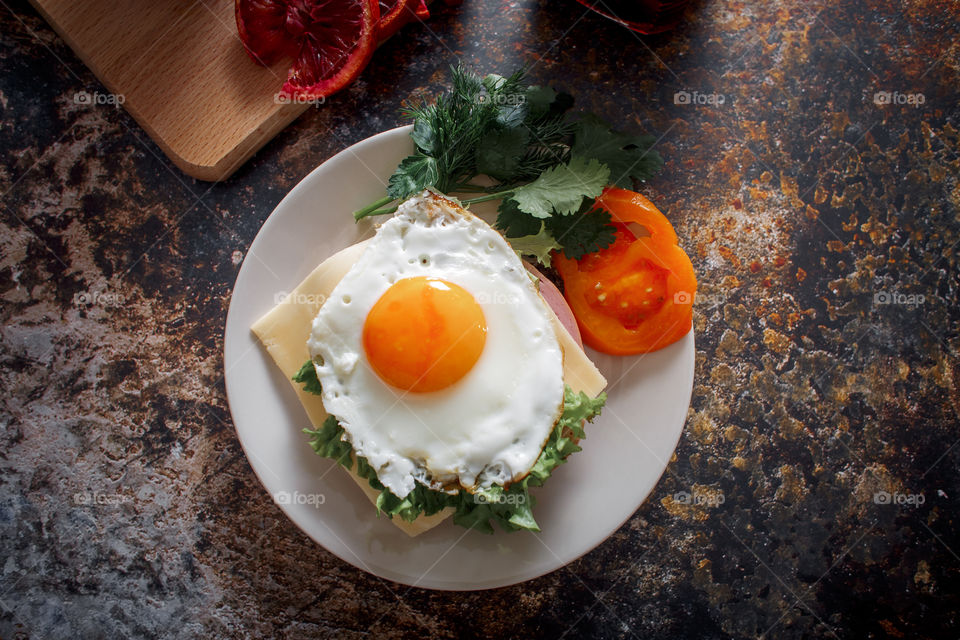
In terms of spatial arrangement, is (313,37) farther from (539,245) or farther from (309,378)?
(309,378)

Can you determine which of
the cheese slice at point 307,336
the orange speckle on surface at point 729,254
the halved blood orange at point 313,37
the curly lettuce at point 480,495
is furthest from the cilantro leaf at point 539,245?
the halved blood orange at point 313,37

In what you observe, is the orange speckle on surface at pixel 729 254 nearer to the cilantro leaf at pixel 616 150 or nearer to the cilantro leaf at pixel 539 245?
the cilantro leaf at pixel 616 150

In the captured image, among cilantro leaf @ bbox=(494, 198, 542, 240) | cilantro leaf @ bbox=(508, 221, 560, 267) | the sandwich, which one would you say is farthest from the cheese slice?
A: cilantro leaf @ bbox=(494, 198, 542, 240)

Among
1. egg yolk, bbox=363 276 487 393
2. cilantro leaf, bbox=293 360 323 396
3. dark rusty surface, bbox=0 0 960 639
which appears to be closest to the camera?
egg yolk, bbox=363 276 487 393

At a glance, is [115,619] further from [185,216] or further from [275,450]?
[185,216]

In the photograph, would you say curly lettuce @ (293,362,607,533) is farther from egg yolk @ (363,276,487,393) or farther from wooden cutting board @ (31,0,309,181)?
wooden cutting board @ (31,0,309,181)

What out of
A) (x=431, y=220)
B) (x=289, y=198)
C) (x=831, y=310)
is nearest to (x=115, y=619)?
(x=289, y=198)

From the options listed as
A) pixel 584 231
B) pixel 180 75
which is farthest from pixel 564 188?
pixel 180 75
